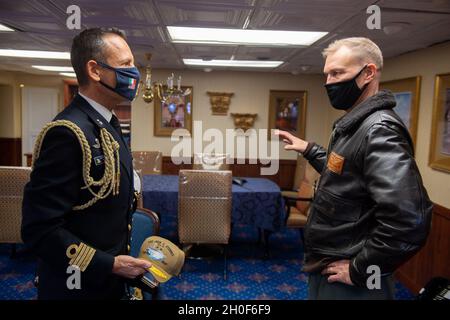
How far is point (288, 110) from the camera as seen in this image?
19.4 ft

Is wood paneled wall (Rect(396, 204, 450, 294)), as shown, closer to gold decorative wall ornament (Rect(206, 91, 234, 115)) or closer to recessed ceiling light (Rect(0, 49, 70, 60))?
gold decorative wall ornament (Rect(206, 91, 234, 115))

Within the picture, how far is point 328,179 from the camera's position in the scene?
122 cm

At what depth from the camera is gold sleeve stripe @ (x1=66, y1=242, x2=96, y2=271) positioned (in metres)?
1.01

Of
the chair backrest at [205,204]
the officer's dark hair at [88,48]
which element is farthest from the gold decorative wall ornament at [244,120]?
the officer's dark hair at [88,48]

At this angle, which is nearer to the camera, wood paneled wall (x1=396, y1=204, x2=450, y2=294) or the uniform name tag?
the uniform name tag

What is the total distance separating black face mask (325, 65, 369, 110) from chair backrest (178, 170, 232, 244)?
186 cm

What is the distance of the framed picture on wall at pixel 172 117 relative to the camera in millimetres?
5766

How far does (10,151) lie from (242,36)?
630 cm

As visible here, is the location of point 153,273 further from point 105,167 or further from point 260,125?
point 260,125

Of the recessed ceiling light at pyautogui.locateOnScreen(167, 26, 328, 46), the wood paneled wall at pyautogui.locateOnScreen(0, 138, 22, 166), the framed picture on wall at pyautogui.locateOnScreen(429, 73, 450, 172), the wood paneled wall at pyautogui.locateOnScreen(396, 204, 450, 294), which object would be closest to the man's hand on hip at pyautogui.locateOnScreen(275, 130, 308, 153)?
the recessed ceiling light at pyautogui.locateOnScreen(167, 26, 328, 46)

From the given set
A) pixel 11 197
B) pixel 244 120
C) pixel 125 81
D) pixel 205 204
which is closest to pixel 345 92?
pixel 125 81

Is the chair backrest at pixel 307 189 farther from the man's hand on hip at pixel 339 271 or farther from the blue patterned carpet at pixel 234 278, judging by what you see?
the man's hand on hip at pixel 339 271

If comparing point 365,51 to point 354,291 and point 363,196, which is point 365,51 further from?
point 354,291
